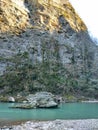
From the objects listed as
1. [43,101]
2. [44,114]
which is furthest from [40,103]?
[44,114]

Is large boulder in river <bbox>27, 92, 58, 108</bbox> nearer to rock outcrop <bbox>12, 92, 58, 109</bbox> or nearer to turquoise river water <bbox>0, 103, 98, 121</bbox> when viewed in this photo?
rock outcrop <bbox>12, 92, 58, 109</bbox>

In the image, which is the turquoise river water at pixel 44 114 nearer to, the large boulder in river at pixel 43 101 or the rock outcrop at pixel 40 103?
the rock outcrop at pixel 40 103

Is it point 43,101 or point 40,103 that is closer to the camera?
point 40,103

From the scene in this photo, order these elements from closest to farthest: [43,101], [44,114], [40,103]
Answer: [44,114], [40,103], [43,101]

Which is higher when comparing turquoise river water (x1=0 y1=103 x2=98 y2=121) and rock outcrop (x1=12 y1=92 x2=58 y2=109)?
rock outcrop (x1=12 y1=92 x2=58 y2=109)

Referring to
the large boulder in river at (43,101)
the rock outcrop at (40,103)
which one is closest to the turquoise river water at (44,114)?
the rock outcrop at (40,103)

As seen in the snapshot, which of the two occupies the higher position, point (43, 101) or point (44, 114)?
point (43, 101)

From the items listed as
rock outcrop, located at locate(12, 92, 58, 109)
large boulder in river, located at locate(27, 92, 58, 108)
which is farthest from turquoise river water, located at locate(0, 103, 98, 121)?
large boulder in river, located at locate(27, 92, 58, 108)

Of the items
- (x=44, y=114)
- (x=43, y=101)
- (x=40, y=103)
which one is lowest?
(x=44, y=114)

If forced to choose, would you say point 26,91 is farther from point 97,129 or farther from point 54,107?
point 97,129

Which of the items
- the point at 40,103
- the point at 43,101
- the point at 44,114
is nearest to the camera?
the point at 44,114

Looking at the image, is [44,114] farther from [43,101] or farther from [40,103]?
[43,101]

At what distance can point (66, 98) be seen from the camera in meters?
200

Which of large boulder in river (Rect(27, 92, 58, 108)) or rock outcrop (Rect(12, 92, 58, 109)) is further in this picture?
large boulder in river (Rect(27, 92, 58, 108))
